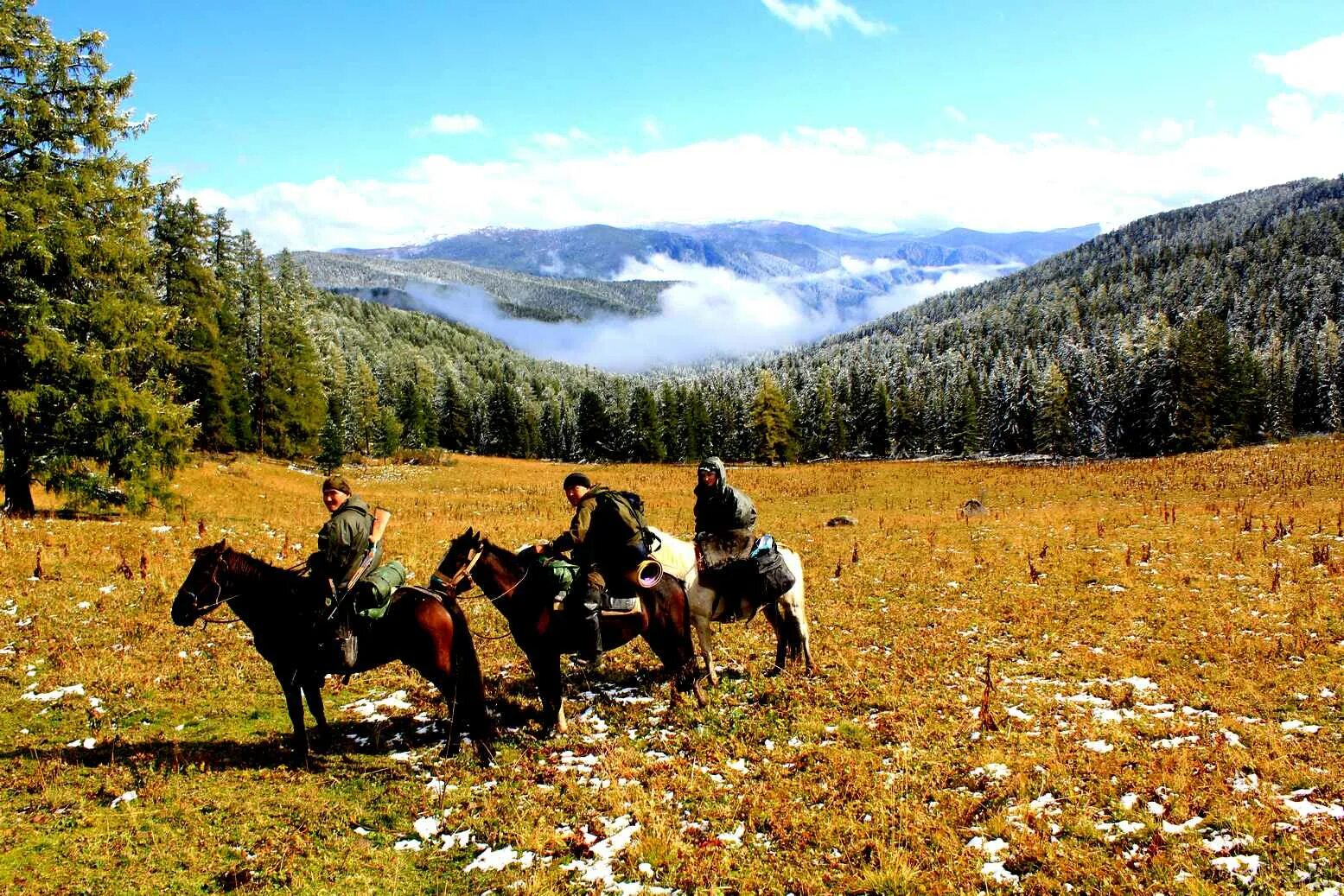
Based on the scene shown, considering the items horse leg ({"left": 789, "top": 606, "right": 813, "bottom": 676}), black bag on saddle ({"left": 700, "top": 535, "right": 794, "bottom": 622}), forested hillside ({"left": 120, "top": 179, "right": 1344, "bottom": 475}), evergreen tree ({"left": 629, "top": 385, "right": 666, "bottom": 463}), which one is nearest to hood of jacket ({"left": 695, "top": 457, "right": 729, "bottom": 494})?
black bag on saddle ({"left": 700, "top": 535, "right": 794, "bottom": 622})

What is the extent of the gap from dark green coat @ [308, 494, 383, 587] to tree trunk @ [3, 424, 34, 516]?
17.9m

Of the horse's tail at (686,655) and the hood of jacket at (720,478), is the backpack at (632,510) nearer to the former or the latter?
the horse's tail at (686,655)

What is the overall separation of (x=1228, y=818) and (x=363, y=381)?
267ft

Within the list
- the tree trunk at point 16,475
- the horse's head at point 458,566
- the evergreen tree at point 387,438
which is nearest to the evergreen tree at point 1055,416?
the evergreen tree at point 387,438

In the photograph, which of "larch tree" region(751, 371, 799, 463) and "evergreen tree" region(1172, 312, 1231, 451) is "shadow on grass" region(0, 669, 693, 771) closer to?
"evergreen tree" region(1172, 312, 1231, 451)

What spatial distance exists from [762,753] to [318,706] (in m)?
6.11

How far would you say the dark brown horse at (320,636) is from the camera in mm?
8664

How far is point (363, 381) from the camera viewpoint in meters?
76.1

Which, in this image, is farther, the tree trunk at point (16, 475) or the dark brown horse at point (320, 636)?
the tree trunk at point (16, 475)

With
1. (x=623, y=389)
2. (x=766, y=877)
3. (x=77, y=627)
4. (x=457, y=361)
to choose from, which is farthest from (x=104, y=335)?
(x=457, y=361)

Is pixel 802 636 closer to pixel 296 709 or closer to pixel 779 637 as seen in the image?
pixel 779 637

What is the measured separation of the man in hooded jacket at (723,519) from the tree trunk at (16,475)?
69.3 ft

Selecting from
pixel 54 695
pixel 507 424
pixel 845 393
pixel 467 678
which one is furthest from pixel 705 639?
pixel 845 393

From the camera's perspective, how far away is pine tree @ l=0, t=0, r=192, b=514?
18469 millimetres
